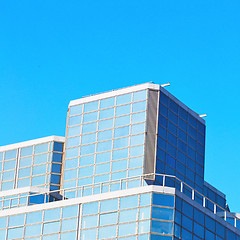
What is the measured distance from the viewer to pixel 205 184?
109 m

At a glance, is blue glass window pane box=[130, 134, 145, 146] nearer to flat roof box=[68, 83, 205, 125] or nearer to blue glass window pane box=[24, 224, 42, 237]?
flat roof box=[68, 83, 205, 125]

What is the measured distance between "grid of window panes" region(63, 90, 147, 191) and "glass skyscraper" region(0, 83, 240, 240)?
0.10 m

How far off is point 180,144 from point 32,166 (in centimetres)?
1672

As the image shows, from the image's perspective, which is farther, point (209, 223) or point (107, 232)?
point (209, 223)

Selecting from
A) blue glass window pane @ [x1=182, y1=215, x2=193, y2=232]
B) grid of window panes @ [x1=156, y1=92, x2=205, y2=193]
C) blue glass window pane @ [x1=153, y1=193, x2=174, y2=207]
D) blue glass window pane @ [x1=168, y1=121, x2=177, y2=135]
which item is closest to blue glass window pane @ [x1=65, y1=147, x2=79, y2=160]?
grid of window panes @ [x1=156, y1=92, x2=205, y2=193]

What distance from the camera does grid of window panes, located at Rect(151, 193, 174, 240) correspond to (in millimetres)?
82562

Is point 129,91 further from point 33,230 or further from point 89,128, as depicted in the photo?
point 33,230

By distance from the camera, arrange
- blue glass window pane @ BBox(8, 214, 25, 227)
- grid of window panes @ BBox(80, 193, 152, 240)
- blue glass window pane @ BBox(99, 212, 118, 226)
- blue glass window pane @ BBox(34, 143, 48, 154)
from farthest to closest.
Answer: blue glass window pane @ BBox(34, 143, 48, 154)
blue glass window pane @ BBox(8, 214, 25, 227)
blue glass window pane @ BBox(99, 212, 118, 226)
grid of window panes @ BBox(80, 193, 152, 240)

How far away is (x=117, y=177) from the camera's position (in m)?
96.2

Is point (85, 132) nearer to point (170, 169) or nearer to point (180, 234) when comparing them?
point (170, 169)

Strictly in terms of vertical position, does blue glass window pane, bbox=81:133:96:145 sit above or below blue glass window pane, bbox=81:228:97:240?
above

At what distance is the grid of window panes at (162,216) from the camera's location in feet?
271

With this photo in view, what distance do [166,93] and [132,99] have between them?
3.72 meters

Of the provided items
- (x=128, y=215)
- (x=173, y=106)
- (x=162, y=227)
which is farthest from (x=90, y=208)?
(x=173, y=106)
